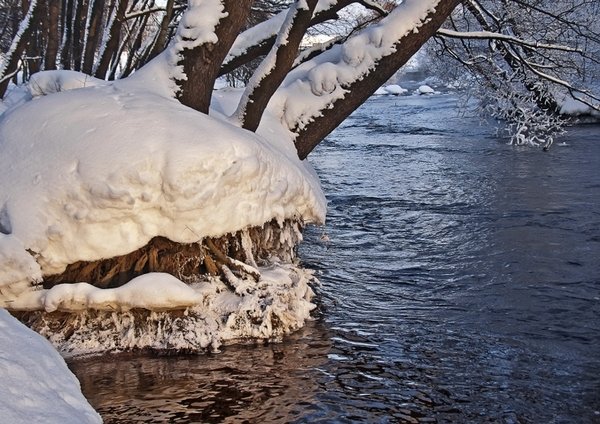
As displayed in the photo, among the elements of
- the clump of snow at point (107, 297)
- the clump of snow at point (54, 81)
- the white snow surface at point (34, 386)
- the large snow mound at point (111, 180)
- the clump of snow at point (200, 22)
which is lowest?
the clump of snow at point (107, 297)

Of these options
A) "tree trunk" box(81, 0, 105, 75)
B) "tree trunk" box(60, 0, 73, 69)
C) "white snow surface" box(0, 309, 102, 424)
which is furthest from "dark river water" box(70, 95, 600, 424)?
"tree trunk" box(60, 0, 73, 69)

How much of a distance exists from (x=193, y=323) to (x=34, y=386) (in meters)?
2.81

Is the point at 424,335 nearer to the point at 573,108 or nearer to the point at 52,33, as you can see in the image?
the point at 52,33

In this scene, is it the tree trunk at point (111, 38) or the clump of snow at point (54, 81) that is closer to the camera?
the clump of snow at point (54, 81)

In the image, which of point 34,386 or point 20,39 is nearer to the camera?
point 34,386

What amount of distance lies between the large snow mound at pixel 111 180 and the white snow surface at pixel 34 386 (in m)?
1.84

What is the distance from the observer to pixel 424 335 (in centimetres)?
596

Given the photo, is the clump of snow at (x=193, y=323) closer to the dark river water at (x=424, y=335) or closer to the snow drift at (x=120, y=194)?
the snow drift at (x=120, y=194)

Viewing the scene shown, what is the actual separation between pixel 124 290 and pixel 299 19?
3.11 metres

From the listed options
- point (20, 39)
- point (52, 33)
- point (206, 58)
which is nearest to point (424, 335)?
point (206, 58)

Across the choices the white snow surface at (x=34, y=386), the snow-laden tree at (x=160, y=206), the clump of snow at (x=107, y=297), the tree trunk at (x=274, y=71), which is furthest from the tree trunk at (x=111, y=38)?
the white snow surface at (x=34, y=386)

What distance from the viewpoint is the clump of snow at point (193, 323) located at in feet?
18.0

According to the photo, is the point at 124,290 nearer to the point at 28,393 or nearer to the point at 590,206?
the point at 28,393

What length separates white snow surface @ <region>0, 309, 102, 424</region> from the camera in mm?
2600
